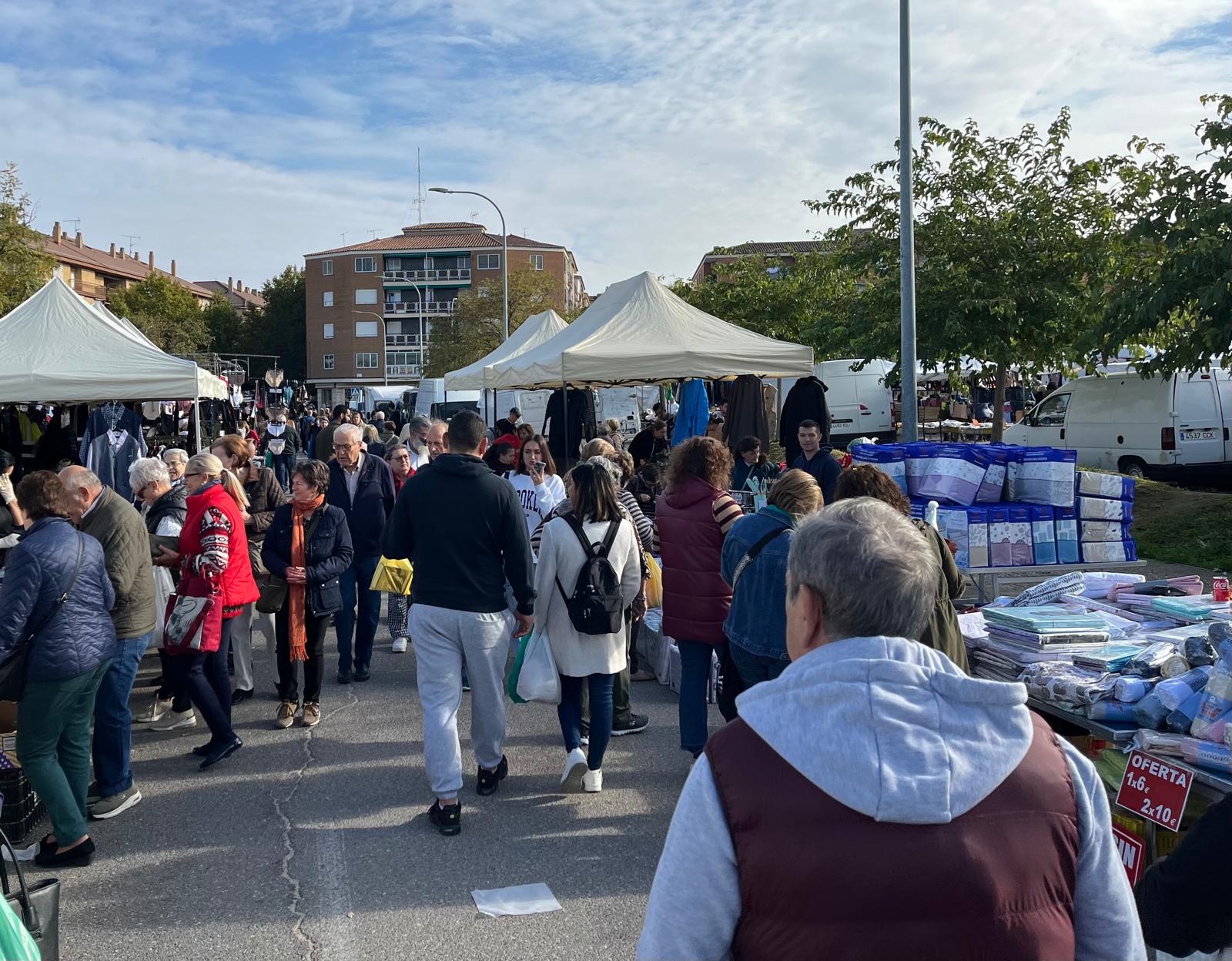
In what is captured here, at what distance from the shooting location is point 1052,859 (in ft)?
4.78

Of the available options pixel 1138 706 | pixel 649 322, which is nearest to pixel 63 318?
pixel 649 322

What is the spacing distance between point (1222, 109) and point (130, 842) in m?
12.4

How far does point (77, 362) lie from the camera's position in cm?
1001

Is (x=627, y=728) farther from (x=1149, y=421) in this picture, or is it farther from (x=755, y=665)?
(x=1149, y=421)

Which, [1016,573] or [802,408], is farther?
[802,408]

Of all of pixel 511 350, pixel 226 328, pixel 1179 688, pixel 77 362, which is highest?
pixel 226 328

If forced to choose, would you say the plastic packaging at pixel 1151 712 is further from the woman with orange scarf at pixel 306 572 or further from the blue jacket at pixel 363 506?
the blue jacket at pixel 363 506

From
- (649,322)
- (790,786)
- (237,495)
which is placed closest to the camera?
(790,786)

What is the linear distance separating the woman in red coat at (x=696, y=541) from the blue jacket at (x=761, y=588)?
0.73 m

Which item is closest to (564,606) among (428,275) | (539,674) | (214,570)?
(539,674)

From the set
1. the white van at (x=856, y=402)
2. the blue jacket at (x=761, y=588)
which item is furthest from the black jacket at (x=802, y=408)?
the white van at (x=856, y=402)

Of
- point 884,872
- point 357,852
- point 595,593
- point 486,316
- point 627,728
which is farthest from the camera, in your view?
point 486,316

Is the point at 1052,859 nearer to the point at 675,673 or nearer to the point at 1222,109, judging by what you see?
the point at 675,673

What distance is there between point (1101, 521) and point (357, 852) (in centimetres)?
570
